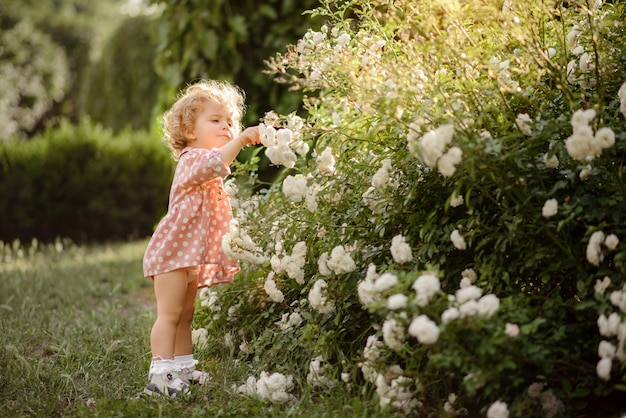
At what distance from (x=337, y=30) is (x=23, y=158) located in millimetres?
5884

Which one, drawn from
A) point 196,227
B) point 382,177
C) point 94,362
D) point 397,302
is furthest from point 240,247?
point 397,302

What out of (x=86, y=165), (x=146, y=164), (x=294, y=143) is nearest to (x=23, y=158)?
(x=86, y=165)

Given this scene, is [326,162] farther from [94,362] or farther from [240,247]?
[94,362]

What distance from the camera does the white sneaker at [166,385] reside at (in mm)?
2578

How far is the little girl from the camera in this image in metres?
2.68

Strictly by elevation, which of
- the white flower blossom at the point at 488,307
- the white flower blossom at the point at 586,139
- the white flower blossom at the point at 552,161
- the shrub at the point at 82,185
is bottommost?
the shrub at the point at 82,185

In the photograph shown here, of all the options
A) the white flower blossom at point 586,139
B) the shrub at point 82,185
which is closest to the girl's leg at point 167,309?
the white flower blossom at point 586,139

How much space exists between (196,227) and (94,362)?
76 centimetres

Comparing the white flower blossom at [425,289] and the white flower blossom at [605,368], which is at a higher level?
the white flower blossom at [425,289]

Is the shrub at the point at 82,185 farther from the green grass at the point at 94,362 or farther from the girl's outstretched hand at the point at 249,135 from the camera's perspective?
the girl's outstretched hand at the point at 249,135

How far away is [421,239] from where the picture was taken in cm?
243

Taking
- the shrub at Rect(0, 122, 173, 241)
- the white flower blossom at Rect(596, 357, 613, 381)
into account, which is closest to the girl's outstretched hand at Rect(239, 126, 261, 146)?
the white flower blossom at Rect(596, 357, 613, 381)

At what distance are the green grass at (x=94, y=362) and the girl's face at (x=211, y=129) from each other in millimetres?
915

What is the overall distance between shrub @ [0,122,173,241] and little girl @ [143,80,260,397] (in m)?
5.02
